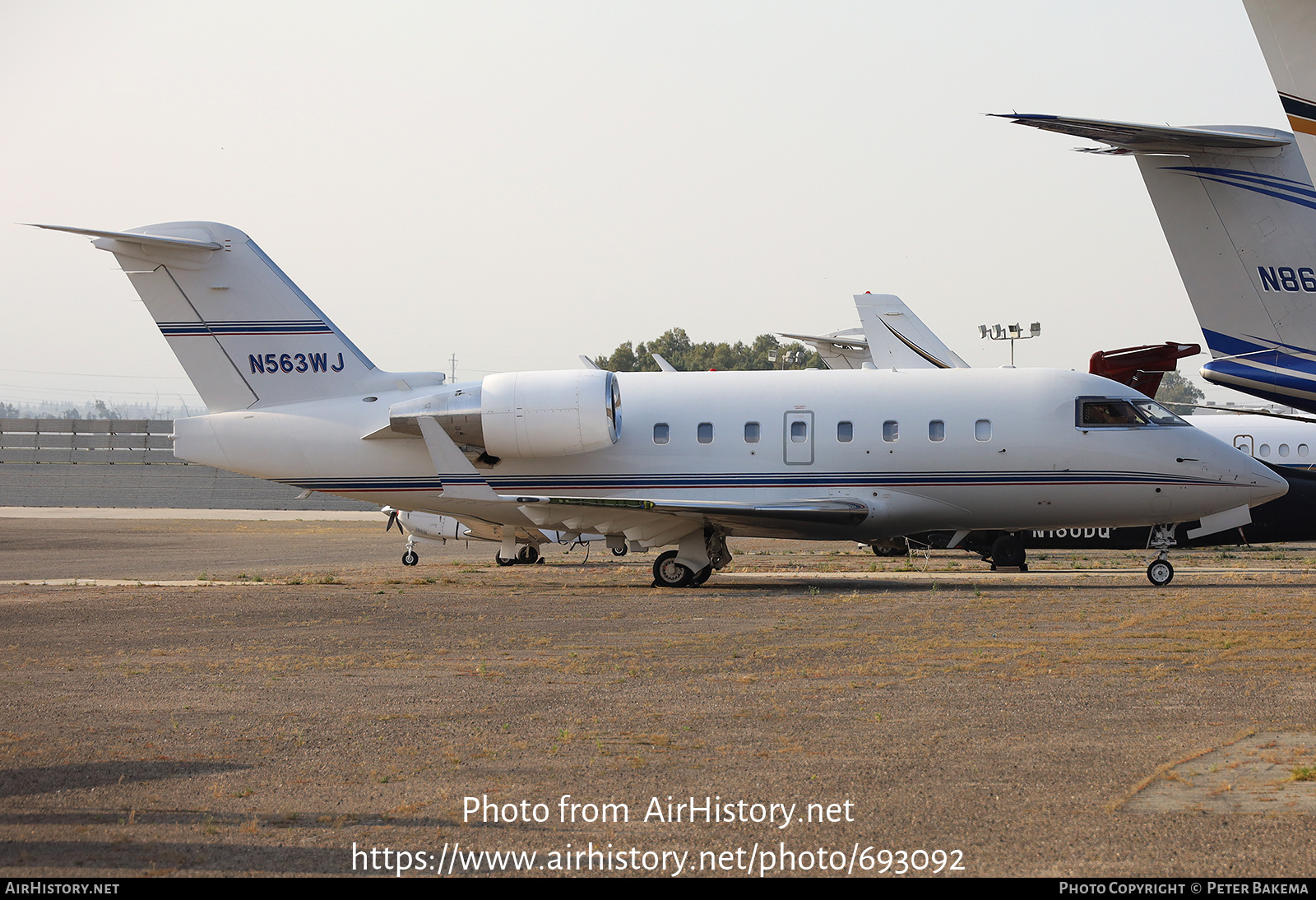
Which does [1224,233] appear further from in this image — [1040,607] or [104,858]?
[104,858]

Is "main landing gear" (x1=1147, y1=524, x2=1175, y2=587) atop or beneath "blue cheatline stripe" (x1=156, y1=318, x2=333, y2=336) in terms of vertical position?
beneath

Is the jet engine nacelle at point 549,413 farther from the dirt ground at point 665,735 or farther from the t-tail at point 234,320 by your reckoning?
the dirt ground at point 665,735

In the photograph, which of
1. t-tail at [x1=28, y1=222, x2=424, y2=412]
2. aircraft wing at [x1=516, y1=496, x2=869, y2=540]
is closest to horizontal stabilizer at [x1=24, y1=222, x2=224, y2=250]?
t-tail at [x1=28, y1=222, x2=424, y2=412]

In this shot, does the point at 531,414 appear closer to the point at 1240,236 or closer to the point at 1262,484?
the point at 1240,236

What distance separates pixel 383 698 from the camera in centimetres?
1000

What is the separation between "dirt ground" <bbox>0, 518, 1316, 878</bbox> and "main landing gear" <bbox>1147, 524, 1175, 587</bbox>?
4.93 feet

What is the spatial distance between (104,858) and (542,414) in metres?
14.8

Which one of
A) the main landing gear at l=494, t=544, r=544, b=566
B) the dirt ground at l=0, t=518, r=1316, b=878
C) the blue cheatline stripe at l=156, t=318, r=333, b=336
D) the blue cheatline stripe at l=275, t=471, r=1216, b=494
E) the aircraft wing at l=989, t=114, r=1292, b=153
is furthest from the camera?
the main landing gear at l=494, t=544, r=544, b=566

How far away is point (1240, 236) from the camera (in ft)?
38.7

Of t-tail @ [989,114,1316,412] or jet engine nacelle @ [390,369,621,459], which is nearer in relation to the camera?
t-tail @ [989,114,1316,412]

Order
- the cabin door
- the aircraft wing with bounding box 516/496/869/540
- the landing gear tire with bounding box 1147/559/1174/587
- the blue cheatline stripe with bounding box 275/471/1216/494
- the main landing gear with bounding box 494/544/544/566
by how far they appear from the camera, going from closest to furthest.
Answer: the landing gear tire with bounding box 1147/559/1174/587 → the aircraft wing with bounding box 516/496/869/540 → the blue cheatline stripe with bounding box 275/471/1216/494 → the cabin door → the main landing gear with bounding box 494/544/544/566

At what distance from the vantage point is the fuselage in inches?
781

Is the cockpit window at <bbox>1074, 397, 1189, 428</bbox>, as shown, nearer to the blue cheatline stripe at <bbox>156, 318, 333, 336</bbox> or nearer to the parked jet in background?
the parked jet in background

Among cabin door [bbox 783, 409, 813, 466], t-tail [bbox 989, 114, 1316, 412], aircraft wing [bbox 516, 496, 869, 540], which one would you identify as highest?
t-tail [bbox 989, 114, 1316, 412]
